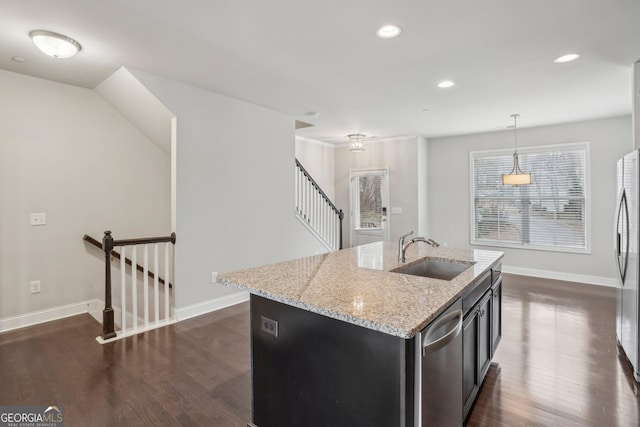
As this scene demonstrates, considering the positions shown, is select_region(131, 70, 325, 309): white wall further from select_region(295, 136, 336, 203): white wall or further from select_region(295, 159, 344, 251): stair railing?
select_region(295, 136, 336, 203): white wall

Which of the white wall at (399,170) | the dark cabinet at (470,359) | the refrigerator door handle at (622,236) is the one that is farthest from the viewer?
the white wall at (399,170)

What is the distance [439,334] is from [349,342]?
1.28 feet

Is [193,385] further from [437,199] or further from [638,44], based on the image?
[437,199]

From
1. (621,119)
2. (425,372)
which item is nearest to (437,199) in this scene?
(621,119)

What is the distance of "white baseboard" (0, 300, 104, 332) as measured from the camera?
3.36 meters

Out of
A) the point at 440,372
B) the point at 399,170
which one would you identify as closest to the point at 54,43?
the point at 440,372

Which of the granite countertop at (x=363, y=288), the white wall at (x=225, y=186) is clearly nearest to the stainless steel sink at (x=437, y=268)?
the granite countertop at (x=363, y=288)

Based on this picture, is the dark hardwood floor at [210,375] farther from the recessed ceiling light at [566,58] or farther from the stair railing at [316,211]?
the recessed ceiling light at [566,58]

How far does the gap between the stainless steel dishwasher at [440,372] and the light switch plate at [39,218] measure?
Result: 4150 millimetres

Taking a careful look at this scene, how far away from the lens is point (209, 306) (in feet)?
13.0

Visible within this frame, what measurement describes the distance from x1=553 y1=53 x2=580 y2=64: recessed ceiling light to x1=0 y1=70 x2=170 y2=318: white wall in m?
4.71

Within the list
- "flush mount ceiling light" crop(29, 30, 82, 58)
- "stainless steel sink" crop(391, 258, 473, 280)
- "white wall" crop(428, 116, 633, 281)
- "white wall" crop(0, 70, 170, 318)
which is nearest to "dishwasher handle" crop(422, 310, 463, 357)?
"stainless steel sink" crop(391, 258, 473, 280)

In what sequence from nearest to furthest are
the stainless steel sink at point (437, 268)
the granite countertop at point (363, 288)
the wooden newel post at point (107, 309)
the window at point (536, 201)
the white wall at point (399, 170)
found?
the granite countertop at point (363, 288), the stainless steel sink at point (437, 268), the wooden newel post at point (107, 309), the window at point (536, 201), the white wall at point (399, 170)

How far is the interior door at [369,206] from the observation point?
705cm
